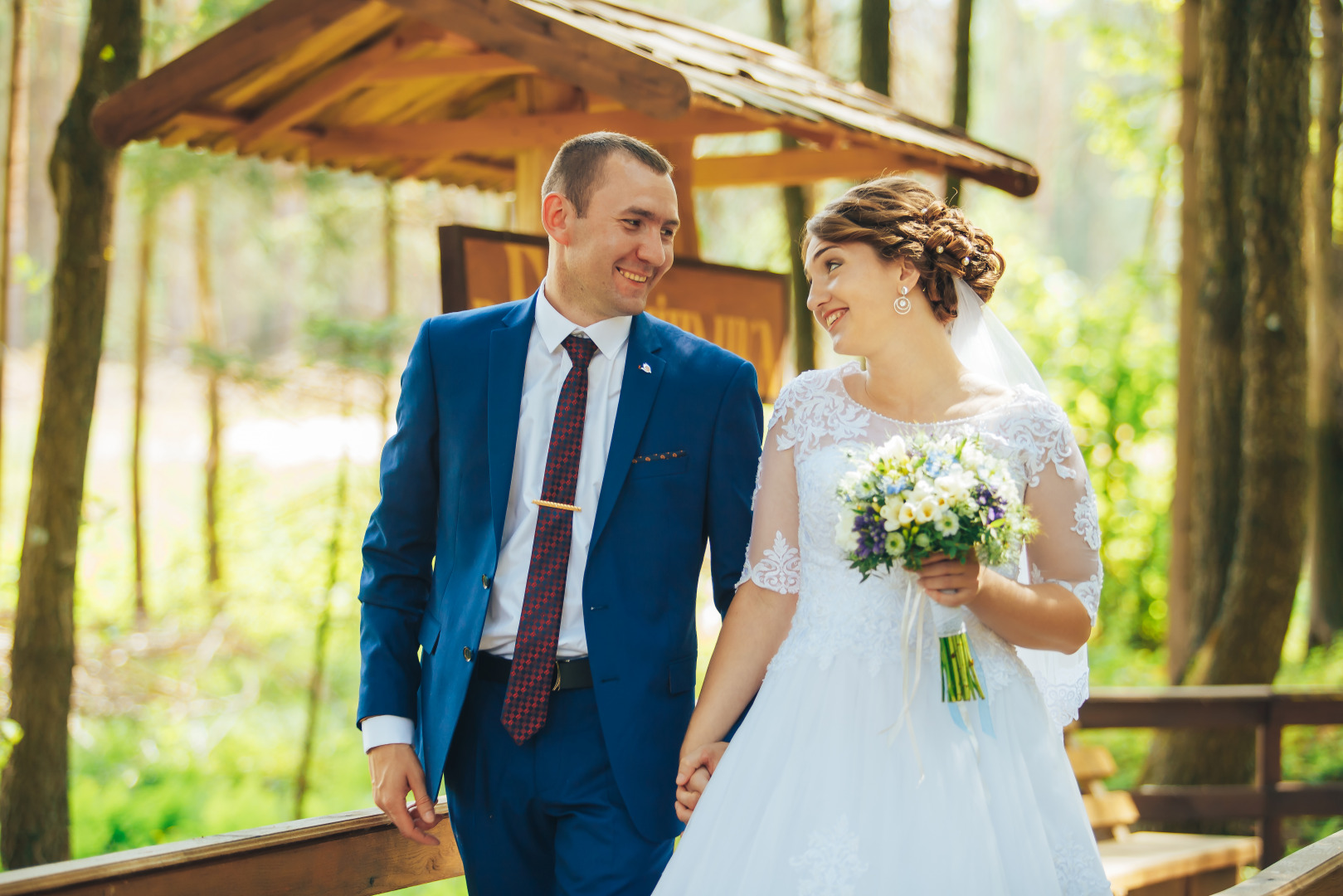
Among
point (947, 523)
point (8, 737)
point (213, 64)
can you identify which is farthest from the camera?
point (8, 737)

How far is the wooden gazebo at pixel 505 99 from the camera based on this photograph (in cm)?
325

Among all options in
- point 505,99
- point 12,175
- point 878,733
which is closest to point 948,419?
point 878,733

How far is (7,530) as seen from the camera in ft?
53.5

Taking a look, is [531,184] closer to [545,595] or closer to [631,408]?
[631,408]

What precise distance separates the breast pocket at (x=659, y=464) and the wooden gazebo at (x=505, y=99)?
1133 millimetres

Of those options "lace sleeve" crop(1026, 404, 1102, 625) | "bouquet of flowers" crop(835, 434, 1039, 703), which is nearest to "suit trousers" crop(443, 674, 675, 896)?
"bouquet of flowers" crop(835, 434, 1039, 703)

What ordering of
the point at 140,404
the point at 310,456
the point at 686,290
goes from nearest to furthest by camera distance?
1. the point at 686,290
2. the point at 140,404
3. the point at 310,456

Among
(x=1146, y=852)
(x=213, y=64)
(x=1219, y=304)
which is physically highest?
Result: (x=213, y=64)

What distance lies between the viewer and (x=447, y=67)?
380 centimetres

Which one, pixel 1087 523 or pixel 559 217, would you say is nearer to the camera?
pixel 1087 523

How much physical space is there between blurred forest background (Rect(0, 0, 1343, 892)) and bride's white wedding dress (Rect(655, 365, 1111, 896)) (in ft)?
12.1

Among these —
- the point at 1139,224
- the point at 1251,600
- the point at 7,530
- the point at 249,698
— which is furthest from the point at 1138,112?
the point at 1139,224

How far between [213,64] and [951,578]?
286cm

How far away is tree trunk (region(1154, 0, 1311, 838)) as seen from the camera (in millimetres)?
5969
